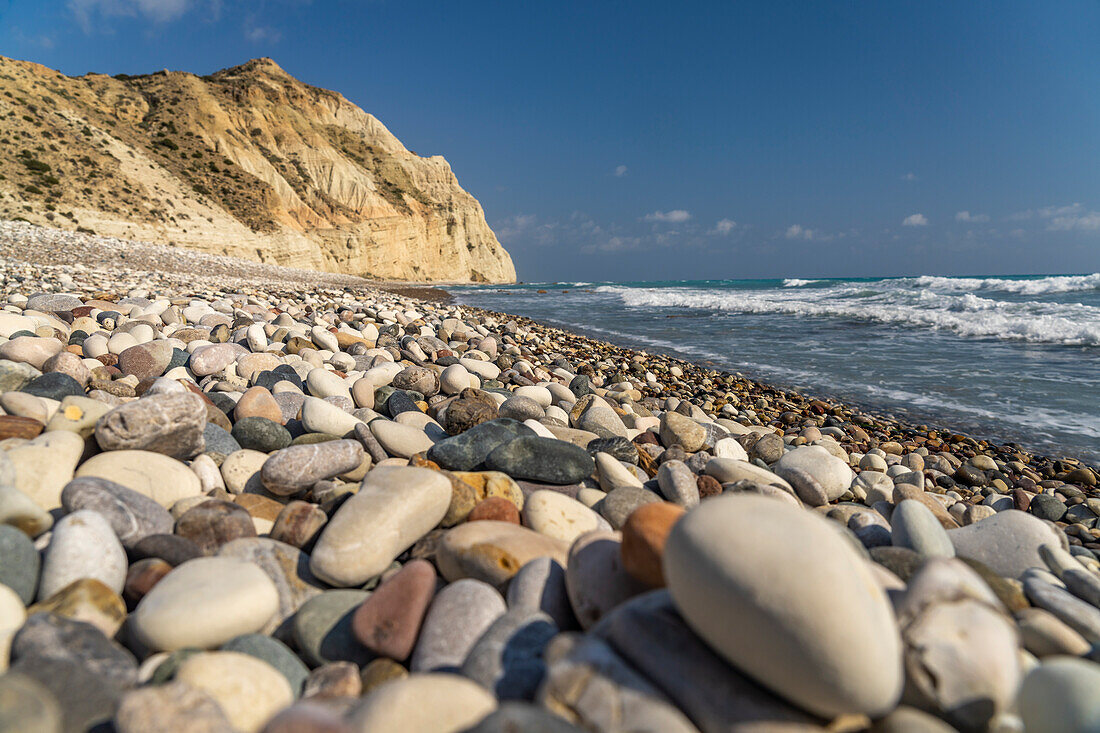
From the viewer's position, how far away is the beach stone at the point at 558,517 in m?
1.88

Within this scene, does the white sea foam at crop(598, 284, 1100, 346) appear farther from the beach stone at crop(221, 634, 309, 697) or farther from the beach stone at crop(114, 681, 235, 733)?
the beach stone at crop(114, 681, 235, 733)

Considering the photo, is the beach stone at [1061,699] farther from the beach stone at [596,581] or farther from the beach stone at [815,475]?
the beach stone at [815,475]

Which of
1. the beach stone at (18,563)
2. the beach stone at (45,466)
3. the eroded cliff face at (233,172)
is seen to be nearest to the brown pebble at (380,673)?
the beach stone at (18,563)

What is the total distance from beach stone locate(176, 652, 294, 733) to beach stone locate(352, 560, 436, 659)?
0.23 metres

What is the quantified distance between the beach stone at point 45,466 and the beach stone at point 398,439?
1149 millimetres

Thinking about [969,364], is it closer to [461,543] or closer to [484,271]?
[461,543]

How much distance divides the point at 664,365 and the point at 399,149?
57328mm

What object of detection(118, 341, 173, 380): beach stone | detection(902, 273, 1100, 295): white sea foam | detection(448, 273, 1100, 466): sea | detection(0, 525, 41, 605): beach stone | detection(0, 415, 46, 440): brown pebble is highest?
detection(902, 273, 1100, 295): white sea foam

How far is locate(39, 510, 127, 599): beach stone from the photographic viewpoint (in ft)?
4.28

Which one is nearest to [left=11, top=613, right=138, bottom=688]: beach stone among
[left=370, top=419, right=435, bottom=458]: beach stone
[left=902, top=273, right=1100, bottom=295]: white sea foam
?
[left=370, top=419, right=435, bottom=458]: beach stone

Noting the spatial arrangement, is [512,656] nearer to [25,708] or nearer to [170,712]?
[170,712]

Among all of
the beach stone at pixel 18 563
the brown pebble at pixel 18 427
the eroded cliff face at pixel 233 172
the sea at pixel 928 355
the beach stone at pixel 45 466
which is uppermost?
the eroded cliff face at pixel 233 172

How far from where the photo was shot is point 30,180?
20.7 meters

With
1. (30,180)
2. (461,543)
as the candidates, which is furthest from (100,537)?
(30,180)
